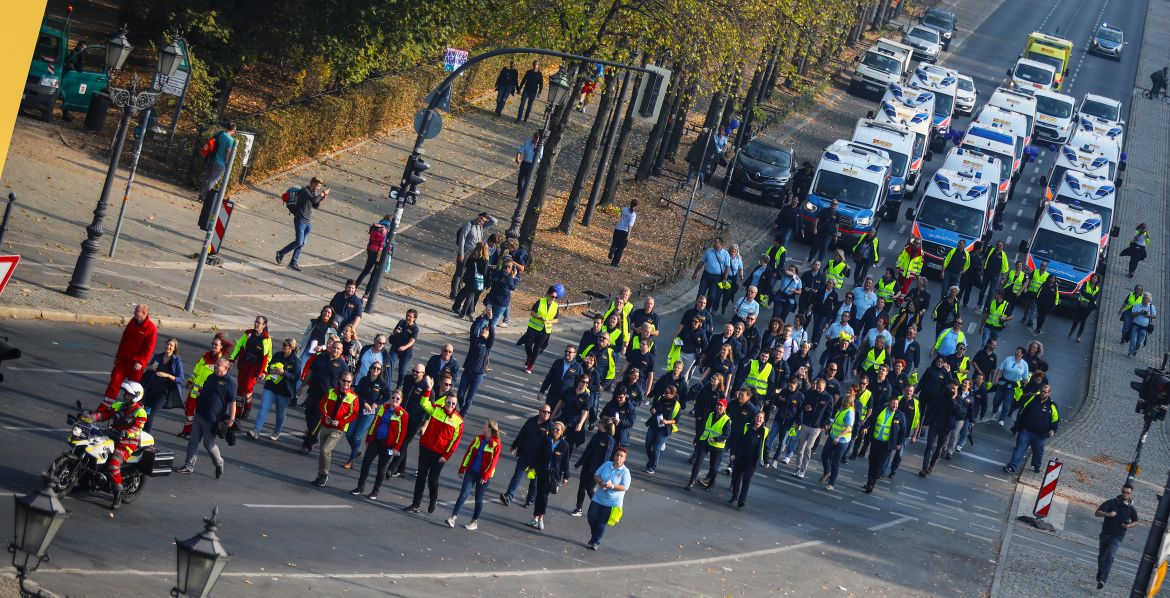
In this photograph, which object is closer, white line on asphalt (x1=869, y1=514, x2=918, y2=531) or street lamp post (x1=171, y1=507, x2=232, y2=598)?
street lamp post (x1=171, y1=507, x2=232, y2=598)

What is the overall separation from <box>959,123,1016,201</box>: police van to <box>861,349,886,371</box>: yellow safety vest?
1592 centimetres

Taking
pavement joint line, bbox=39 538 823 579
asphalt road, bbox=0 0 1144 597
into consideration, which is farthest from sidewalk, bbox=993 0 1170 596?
pavement joint line, bbox=39 538 823 579

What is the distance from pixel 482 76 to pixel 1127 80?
40.1 m

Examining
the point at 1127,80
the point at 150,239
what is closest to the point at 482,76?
the point at 150,239

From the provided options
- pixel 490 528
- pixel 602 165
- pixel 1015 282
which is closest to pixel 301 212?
pixel 602 165

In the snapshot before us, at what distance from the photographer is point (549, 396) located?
22.7 m

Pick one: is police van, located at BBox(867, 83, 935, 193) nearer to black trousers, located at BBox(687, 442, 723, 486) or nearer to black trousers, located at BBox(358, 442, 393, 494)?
black trousers, located at BBox(687, 442, 723, 486)

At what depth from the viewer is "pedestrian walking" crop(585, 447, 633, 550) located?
19000 millimetres

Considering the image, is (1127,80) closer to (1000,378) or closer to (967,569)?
(1000,378)

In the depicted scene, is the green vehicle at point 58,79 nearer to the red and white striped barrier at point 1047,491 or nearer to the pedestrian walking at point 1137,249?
the red and white striped barrier at point 1047,491

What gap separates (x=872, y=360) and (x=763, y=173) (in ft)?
47.6

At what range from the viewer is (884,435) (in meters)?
24.0

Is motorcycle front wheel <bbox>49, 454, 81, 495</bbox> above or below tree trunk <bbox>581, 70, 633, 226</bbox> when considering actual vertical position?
below

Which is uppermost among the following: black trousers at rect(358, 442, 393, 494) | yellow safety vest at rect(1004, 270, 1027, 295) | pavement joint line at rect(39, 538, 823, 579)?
yellow safety vest at rect(1004, 270, 1027, 295)
